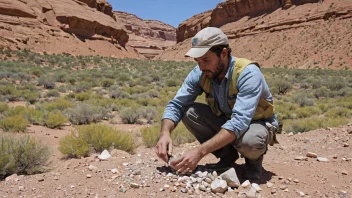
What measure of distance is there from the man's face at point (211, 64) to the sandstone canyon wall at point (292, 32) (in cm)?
3767

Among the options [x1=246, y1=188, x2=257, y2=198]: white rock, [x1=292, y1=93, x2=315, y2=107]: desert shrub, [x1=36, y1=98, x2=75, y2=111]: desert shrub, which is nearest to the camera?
[x1=246, y1=188, x2=257, y2=198]: white rock

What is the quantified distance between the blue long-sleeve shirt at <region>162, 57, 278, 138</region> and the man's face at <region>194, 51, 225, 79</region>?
0.09m

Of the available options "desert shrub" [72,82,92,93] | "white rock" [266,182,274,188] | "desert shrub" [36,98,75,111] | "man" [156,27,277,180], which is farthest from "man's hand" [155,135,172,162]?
"desert shrub" [72,82,92,93]

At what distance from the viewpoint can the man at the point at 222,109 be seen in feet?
8.65

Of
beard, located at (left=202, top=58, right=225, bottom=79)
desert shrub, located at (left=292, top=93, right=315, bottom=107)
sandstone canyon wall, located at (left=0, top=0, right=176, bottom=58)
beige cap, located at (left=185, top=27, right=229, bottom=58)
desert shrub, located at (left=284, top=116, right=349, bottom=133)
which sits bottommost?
desert shrub, located at (left=292, top=93, right=315, bottom=107)

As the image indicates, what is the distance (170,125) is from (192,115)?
311mm

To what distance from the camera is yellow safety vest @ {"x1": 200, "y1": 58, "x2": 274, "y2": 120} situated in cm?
284

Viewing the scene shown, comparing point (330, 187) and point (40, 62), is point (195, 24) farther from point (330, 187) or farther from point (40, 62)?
point (330, 187)

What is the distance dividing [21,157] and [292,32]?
53045mm

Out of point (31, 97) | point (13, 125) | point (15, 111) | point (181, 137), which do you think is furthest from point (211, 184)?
point (31, 97)

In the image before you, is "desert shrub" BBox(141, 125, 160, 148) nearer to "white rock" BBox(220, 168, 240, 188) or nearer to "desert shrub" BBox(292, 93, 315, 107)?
"white rock" BBox(220, 168, 240, 188)

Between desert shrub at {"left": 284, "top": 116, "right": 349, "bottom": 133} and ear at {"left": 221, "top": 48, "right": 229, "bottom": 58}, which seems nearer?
ear at {"left": 221, "top": 48, "right": 229, "bottom": 58}

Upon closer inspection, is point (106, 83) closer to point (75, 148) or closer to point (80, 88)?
point (80, 88)

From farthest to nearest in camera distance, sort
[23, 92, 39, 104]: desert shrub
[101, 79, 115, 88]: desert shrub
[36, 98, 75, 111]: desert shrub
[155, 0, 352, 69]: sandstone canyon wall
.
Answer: [155, 0, 352, 69]: sandstone canyon wall < [101, 79, 115, 88]: desert shrub < [23, 92, 39, 104]: desert shrub < [36, 98, 75, 111]: desert shrub
